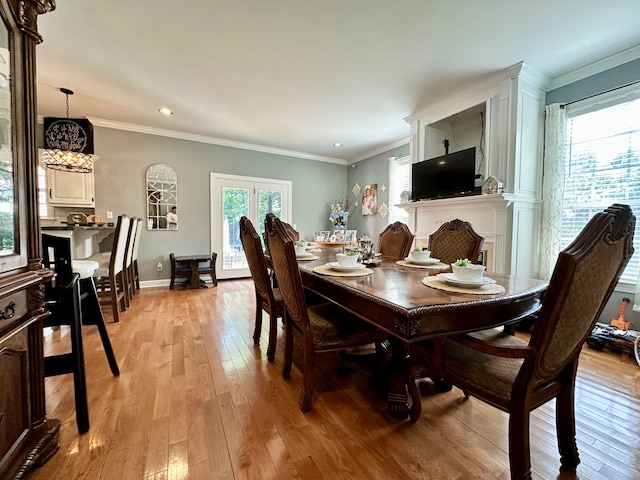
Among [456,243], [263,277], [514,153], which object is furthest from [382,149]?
[263,277]

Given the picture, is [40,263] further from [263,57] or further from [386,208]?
[386,208]

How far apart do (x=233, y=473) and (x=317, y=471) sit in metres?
0.34

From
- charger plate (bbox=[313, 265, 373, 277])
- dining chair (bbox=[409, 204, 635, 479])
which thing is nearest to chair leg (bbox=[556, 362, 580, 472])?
dining chair (bbox=[409, 204, 635, 479])

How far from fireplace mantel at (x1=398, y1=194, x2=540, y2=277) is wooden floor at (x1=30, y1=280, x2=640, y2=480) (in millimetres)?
1012

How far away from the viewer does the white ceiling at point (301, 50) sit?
6.28 feet

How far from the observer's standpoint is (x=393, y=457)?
1143 millimetres

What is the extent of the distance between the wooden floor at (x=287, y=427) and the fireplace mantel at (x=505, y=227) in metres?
1.01

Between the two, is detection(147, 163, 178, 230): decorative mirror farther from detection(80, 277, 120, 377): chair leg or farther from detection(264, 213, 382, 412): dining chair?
detection(264, 213, 382, 412): dining chair

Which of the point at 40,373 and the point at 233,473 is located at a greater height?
the point at 40,373

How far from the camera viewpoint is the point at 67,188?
381 cm

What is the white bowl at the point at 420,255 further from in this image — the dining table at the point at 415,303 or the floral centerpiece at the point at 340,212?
the floral centerpiece at the point at 340,212

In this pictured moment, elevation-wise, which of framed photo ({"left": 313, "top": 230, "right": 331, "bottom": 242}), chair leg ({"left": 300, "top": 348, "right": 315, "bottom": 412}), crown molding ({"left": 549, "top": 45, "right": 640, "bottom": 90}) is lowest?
chair leg ({"left": 300, "top": 348, "right": 315, "bottom": 412})

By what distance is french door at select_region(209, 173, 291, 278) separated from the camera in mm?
4863

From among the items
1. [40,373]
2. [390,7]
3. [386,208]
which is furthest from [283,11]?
[386,208]
